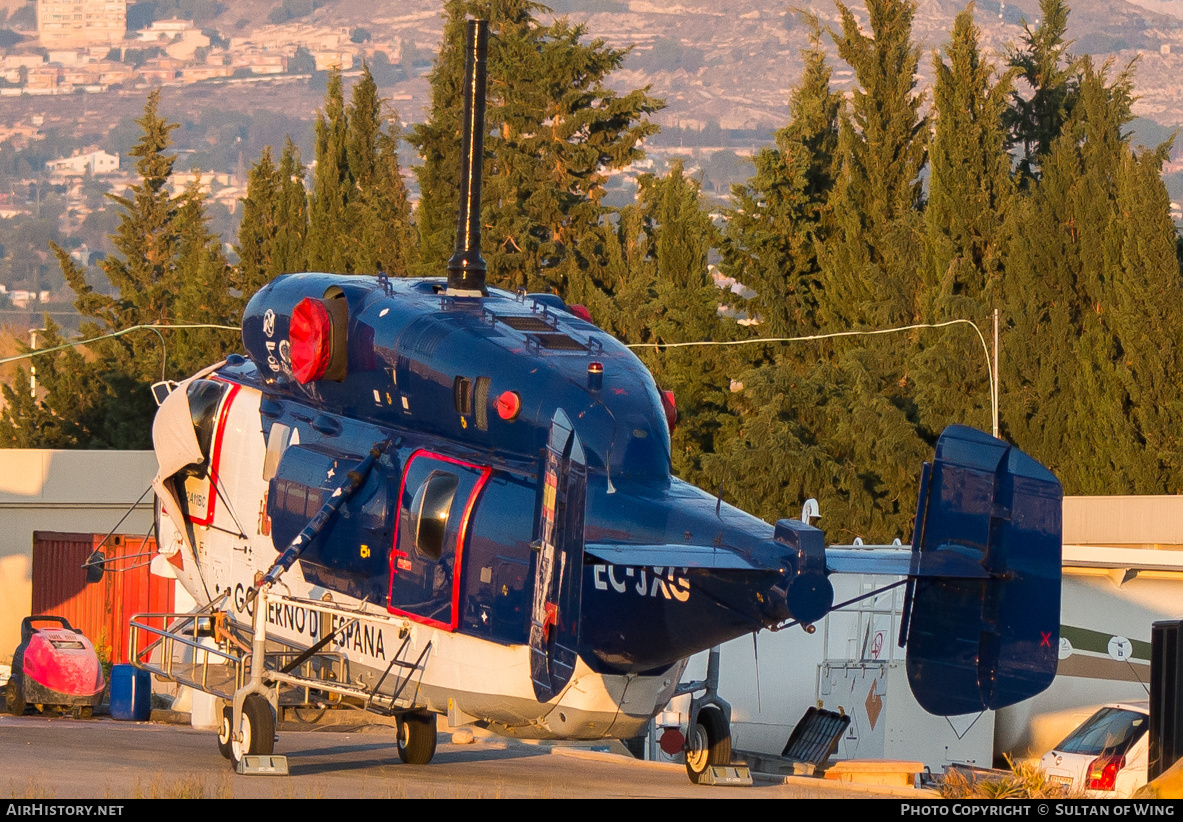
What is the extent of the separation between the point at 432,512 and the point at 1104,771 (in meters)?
10.7

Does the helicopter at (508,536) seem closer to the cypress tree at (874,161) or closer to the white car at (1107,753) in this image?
the white car at (1107,753)

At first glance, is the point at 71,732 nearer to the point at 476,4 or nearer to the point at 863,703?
the point at 863,703

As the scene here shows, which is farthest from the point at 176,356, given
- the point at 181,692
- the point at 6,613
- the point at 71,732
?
the point at 71,732

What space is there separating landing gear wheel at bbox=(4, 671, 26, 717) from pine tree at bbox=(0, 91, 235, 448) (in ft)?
103

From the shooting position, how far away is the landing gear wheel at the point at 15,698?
2720 centimetres

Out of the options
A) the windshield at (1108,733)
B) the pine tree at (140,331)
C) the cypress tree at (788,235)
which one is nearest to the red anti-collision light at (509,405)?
the windshield at (1108,733)

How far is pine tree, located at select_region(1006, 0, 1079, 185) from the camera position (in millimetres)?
48438

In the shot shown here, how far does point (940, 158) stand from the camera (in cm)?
4550

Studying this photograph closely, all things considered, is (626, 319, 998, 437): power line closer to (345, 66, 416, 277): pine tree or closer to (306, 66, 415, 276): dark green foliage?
(345, 66, 416, 277): pine tree

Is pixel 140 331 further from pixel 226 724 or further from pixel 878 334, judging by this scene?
pixel 226 724

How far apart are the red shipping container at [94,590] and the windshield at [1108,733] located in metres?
22.6

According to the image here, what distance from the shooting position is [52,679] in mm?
27094

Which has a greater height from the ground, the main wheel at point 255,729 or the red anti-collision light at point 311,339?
the red anti-collision light at point 311,339

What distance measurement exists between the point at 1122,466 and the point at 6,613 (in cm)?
2650
